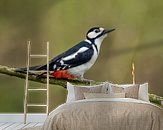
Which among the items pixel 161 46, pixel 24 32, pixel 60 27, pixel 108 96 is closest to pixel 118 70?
pixel 161 46

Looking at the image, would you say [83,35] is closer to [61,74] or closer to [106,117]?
[61,74]

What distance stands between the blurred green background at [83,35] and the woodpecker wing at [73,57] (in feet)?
0.28

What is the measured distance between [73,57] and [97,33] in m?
0.54

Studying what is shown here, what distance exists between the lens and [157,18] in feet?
19.4

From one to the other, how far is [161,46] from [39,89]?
2012mm

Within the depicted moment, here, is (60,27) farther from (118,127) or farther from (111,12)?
(118,127)

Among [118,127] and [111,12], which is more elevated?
[111,12]

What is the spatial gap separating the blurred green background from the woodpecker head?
0.08 metres

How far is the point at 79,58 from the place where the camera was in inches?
237

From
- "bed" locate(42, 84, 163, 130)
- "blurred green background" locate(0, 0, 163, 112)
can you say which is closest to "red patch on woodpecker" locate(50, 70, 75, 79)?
"blurred green background" locate(0, 0, 163, 112)

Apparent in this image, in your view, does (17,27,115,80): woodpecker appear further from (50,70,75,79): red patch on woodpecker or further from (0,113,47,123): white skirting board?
(0,113,47,123): white skirting board

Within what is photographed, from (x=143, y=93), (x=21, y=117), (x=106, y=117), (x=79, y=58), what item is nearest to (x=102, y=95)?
(x=106, y=117)

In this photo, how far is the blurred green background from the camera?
19.4 feet

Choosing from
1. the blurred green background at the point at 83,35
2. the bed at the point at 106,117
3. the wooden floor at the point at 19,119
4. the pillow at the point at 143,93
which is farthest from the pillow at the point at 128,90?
the wooden floor at the point at 19,119
